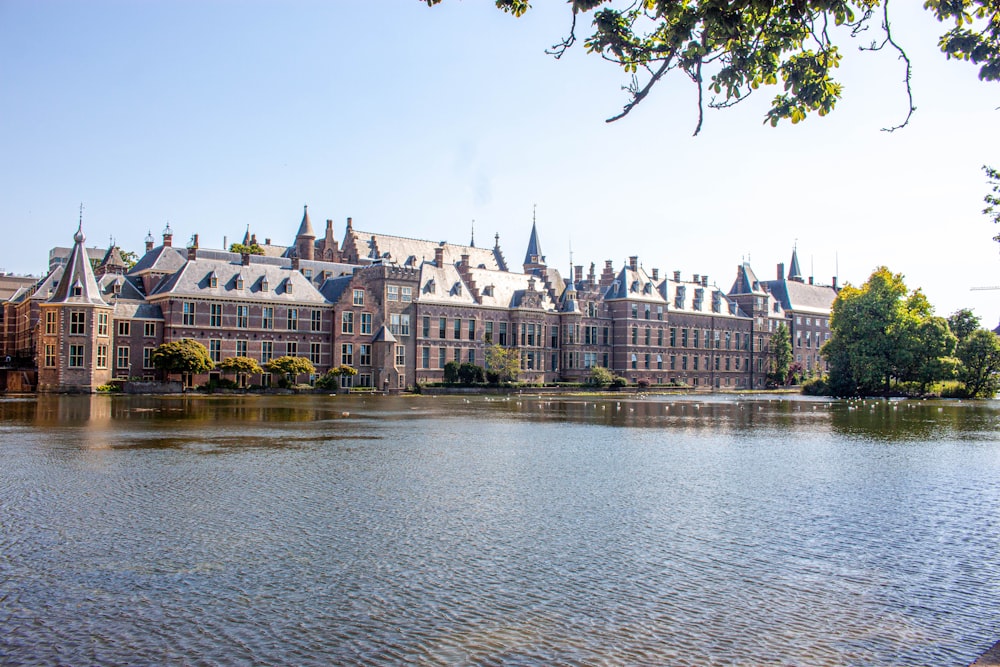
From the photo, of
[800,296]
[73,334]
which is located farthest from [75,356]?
[800,296]

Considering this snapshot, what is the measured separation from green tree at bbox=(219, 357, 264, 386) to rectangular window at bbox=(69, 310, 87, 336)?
942 cm

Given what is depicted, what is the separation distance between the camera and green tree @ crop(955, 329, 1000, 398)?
236ft

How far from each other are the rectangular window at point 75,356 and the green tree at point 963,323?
244 feet

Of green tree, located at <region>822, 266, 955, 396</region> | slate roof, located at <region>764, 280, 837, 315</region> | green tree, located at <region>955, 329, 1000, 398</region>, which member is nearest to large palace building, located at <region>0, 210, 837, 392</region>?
slate roof, located at <region>764, 280, 837, 315</region>

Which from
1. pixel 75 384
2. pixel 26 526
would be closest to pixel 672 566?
pixel 26 526

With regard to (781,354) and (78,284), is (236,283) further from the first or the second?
(781,354)

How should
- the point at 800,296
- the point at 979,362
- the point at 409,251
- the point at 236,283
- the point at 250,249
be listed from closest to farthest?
the point at 236,283
the point at 979,362
the point at 250,249
the point at 409,251
the point at 800,296

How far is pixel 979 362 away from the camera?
2844 inches

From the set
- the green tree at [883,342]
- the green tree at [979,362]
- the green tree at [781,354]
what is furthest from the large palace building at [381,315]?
the green tree at [979,362]

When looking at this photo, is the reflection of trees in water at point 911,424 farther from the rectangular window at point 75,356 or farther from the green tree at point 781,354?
the green tree at point 781,354

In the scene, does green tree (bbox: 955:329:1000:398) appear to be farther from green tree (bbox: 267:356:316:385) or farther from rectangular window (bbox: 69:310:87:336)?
rectangular window (bbox: 69:310:87:336)

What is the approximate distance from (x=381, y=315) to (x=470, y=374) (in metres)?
9.35

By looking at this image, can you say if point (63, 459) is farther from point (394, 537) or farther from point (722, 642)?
point (722, 642)

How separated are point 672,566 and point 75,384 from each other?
185 ft
